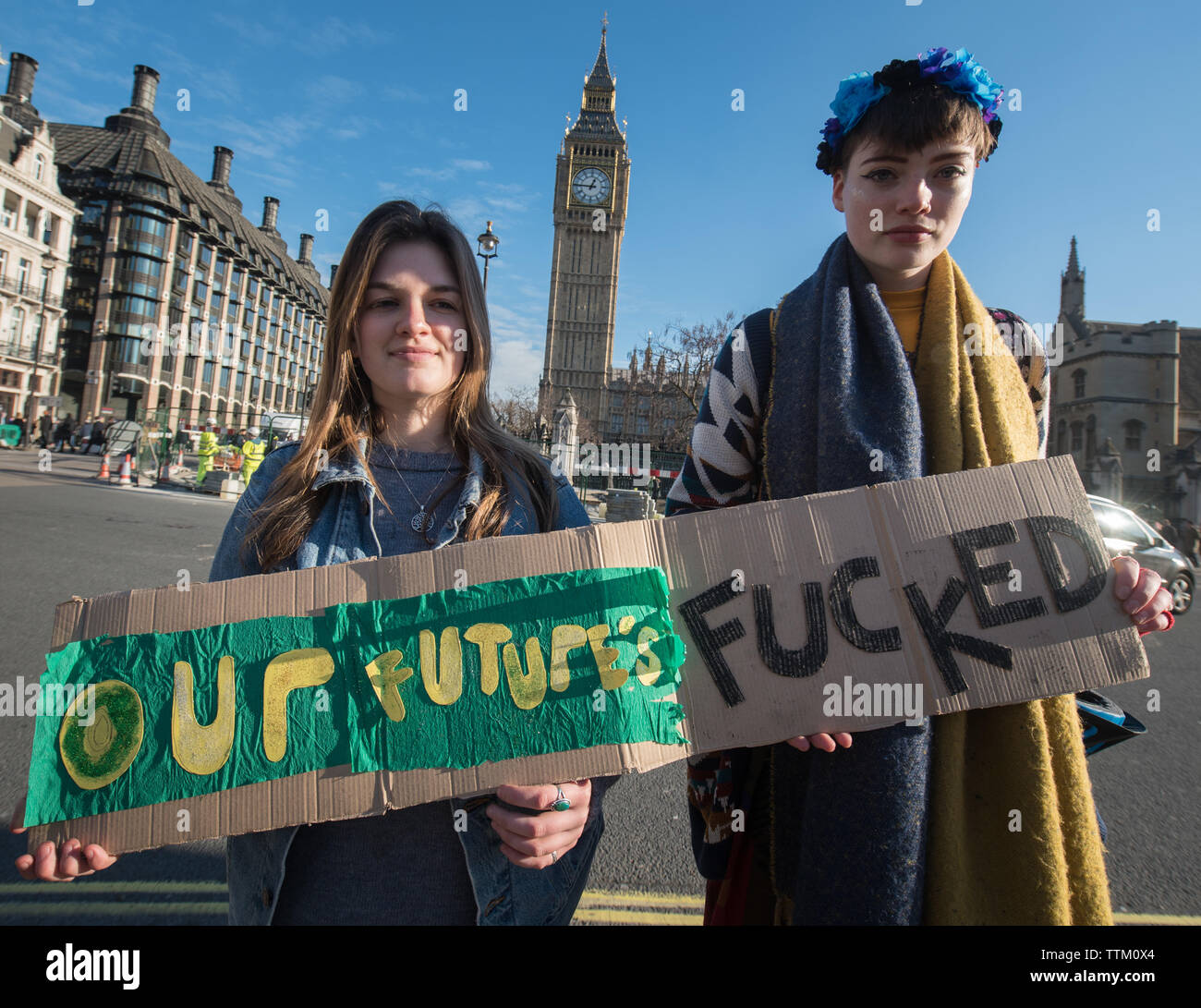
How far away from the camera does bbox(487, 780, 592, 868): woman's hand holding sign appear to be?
3.73 feet

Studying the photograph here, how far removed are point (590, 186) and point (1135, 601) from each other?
79.5 m

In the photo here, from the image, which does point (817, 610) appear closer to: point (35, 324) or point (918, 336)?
point (918, 336)

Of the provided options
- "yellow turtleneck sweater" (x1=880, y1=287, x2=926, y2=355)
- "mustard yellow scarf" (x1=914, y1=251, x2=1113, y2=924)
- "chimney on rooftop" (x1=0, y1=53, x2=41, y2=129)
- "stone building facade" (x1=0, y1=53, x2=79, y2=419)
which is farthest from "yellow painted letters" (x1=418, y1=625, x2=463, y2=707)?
"chimney on rooftop" (x1=0, y1=53, x2=41, y2=129)

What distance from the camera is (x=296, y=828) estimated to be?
1.25 metres

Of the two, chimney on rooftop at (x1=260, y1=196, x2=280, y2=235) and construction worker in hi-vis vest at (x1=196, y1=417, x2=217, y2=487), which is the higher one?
chimney on rooftop at (x1=260, y1=196, x2=280, y2=235)

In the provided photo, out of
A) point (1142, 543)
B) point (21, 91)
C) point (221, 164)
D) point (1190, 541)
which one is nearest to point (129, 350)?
point (21, 91)

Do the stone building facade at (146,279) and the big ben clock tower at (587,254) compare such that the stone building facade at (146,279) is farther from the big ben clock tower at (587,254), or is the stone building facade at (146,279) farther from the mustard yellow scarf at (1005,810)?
the mustard yellow scarf at (1005,810)

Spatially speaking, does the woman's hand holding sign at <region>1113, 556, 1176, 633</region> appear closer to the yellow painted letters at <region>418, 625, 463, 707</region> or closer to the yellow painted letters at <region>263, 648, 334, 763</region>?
the yellow painted letters at <region>418, 625, 463, 707</region>

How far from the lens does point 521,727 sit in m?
1.20

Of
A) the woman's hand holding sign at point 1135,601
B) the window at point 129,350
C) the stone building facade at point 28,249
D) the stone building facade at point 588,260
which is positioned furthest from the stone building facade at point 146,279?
the woman's hand holding sign at point 1135,601

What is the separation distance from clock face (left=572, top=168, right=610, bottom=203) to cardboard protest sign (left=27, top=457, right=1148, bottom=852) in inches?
3097

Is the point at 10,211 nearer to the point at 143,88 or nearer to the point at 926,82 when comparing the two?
the point at 143,88

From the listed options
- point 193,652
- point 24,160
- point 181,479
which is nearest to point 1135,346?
point 181,479

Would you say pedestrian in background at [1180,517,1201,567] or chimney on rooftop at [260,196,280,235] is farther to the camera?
chimney on rooftop at [260,196,280,235]
